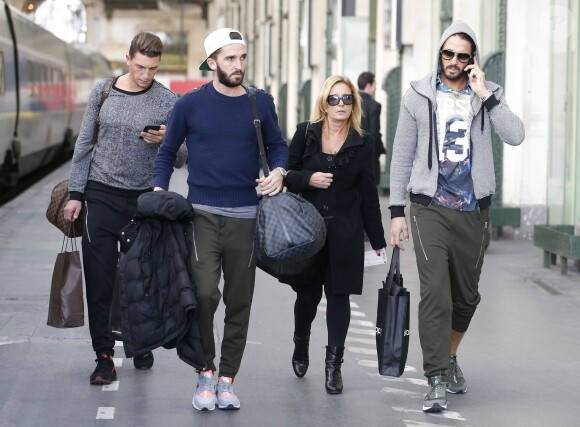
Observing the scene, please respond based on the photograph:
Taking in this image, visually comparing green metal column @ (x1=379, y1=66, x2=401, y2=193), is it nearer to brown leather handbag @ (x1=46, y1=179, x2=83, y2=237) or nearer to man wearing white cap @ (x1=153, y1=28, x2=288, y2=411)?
brown leather handbag @ (x1=46, y1=179, x2=83, y2=237)

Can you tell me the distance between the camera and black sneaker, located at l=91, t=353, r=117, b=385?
7.61m

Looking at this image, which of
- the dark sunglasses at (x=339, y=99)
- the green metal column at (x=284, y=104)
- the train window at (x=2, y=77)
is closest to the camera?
the dark sunglasses at (x=339, y=99)

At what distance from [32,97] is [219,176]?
2117 centimetres

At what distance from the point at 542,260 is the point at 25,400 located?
26.0ft

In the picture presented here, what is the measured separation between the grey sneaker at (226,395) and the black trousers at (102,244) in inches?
32.1

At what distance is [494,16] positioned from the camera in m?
18.1

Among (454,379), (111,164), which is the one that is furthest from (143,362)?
(454,379)

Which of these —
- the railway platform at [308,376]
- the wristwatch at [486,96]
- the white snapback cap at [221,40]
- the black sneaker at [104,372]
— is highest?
the white snapback cap at [221,40]

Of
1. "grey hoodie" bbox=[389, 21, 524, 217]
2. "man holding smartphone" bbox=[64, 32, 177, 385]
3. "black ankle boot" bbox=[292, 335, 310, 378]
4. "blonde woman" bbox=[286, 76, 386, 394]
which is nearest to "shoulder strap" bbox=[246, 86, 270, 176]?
"blonde woman" bbox=[286, 76, 386, 394]

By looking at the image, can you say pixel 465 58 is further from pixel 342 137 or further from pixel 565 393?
pixel 565 393

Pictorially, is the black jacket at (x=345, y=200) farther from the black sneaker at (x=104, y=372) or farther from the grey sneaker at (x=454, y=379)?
the black sneaker at (x=104, y=372)

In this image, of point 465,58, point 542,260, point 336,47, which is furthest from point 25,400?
point 336,47

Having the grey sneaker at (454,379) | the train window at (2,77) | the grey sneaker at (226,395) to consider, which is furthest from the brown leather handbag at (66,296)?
the train window at (2,77)

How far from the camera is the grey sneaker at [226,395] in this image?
7.02 meters
